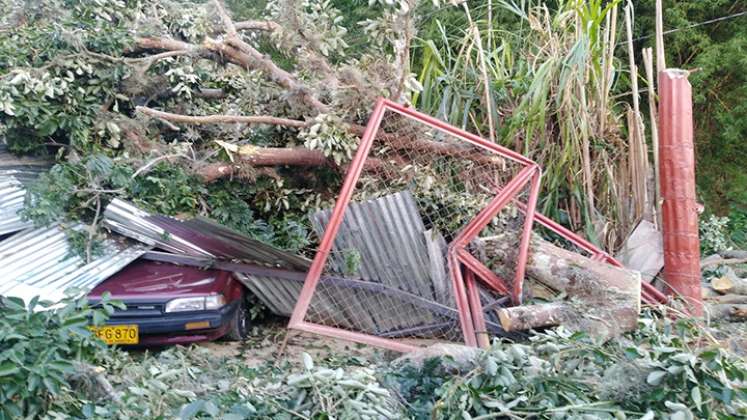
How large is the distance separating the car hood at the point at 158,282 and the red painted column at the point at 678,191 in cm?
310

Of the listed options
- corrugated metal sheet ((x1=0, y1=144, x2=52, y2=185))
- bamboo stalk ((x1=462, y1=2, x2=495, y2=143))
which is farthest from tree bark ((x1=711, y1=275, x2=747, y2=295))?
corrugated metal sheet ((x1=0, y1=144, x2=52, y2=185))

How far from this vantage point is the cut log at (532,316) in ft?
12.0

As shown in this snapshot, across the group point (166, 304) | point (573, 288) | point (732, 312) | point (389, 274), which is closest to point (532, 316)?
point (573, 288)

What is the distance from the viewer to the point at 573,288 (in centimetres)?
403

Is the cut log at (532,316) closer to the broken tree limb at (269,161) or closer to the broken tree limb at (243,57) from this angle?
the broken tree limb at (269,161)

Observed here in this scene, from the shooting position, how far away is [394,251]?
166 inches

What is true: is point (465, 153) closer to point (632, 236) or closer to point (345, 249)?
point (345, 249)

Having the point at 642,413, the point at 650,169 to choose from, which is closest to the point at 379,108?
the point at 642,413

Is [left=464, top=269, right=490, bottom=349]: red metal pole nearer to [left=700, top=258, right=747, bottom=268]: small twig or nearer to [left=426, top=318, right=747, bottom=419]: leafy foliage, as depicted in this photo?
[left=426, top=318, right=747, bottom=419]: leafy foliage

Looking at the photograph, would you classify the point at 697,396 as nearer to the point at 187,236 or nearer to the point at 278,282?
the point at 278,282

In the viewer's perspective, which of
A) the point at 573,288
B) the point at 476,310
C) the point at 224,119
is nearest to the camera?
the point at 476,310

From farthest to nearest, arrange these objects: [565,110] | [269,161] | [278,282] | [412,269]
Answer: [565,110] < [269,161] < [278,282] < [412,269]

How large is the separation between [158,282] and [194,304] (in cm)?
30

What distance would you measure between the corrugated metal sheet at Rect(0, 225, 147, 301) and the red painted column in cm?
364
